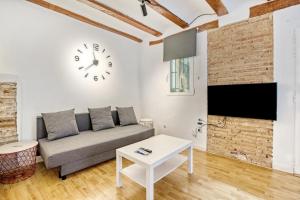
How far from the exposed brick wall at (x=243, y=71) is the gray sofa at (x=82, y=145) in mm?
1617

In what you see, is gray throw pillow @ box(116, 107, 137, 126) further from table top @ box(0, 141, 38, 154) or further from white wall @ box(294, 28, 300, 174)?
white wall @ box(294, 28, 300, 174)

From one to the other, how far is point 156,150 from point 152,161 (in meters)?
0.34

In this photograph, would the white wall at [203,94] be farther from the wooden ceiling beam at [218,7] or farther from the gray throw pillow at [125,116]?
the gray throw pillow at [125,116]

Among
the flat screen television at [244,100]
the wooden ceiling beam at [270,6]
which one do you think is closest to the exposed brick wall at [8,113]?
the flat screen television at [244,100]

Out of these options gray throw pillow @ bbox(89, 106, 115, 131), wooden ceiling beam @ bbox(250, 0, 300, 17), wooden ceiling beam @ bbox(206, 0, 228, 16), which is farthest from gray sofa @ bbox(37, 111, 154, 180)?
wooden ceiling beam @ bbox(250, 0, 300, 17)

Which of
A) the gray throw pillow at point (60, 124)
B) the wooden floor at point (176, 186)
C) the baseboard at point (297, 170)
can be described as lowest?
the wooden floor at point (176, 186)

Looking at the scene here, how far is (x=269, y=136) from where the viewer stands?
→ 8.03 feet

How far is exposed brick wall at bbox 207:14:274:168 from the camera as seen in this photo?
8.07 feet

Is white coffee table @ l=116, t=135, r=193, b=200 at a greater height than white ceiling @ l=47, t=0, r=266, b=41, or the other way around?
white ceiling @ l=47, t=0, r=266, b=41

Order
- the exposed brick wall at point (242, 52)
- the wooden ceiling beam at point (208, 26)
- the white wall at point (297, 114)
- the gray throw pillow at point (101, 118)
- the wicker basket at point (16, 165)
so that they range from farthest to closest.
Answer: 1. the gray throw pillow at point (101, 118)
2. the wooden ceiling beam at point (208, 26)
3. the exposed brick wall at point (242, 52)
4. the white wall at point (297, 114)
5. the wicker basket at point (16, 165)

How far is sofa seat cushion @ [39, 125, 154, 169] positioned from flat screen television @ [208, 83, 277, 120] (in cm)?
153

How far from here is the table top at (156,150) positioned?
69.3 inches

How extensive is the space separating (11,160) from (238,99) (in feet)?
11.7

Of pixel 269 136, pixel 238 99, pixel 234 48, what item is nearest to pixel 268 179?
pixel 269 136
